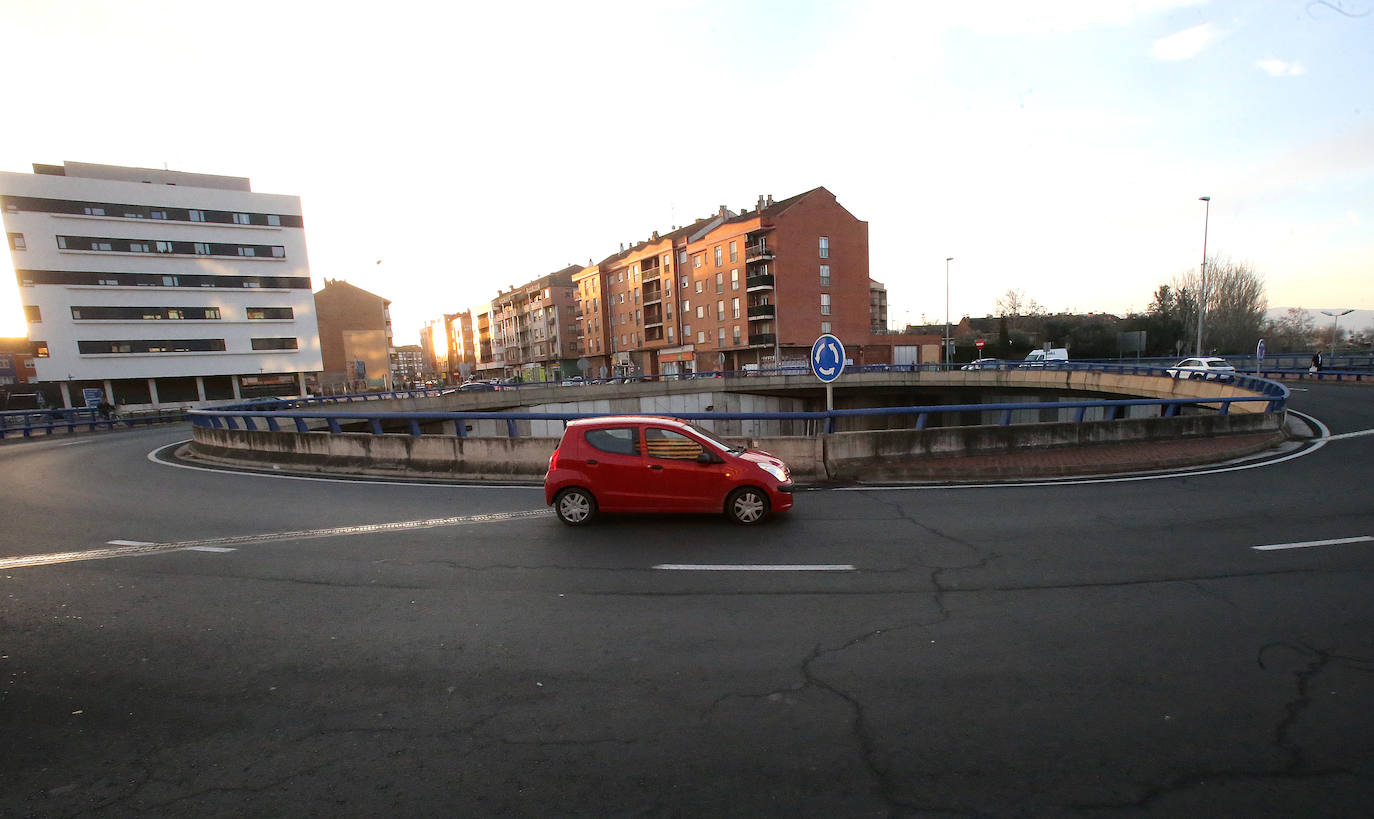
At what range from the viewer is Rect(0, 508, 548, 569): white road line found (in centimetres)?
678

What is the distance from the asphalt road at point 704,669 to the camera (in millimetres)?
2881

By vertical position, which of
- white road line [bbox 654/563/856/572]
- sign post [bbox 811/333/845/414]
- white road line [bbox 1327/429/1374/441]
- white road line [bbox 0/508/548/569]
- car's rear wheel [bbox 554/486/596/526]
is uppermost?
sign post [bbox 811/333/845/414]

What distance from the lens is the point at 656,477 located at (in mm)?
7484

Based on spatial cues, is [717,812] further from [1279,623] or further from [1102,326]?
[1102,326]

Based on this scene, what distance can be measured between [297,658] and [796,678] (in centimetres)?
367

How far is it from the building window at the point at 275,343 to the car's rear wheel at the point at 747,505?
64.0m

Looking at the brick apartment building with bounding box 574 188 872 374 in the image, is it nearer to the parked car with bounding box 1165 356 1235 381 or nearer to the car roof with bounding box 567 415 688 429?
the parked car with bounding box 1165 356 1235 381

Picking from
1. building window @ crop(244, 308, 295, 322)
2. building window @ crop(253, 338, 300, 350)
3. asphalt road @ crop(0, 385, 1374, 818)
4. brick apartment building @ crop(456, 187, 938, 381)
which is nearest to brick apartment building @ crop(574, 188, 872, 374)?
brick apartment building @ crop(456, 187, 938, 381)

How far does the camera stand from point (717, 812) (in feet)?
8.81

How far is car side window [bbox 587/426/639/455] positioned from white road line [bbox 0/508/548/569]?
1.55 metres

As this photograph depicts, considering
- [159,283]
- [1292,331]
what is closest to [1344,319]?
[1292,331]

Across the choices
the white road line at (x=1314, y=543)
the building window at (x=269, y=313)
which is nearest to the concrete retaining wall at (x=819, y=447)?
the white road line at (x=1314, y=543)

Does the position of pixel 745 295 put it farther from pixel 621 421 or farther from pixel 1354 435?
pixel 621 421

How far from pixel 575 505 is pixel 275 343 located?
62.7 metres
